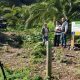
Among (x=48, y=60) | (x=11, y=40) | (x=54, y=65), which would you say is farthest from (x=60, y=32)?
(x=48, y=60)

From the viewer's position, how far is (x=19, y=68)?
1145 centimetres

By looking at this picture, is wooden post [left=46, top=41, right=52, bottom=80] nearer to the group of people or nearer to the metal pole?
the metal pole

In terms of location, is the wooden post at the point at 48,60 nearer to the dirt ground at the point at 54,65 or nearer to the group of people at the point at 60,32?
the dirt ground at the point at 54,65

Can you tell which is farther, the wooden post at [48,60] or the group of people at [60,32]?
the group of people at [60,32]

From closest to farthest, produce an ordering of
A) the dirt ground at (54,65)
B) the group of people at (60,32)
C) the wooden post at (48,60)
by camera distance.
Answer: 1. the wooden post at (48,60)
2. the dirt ground at (54,65)
3. the group of people at (60,32)

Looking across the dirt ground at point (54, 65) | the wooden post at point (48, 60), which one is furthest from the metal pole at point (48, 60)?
the dirt ground at point (54, 65)

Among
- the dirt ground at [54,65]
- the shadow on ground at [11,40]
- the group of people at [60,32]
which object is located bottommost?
the dirt ground at [54,65]

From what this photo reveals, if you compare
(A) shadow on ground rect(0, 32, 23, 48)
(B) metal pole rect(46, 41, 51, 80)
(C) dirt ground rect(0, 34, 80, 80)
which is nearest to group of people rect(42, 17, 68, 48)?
(A) shadow on ground rect(0, 32, 23, 48)

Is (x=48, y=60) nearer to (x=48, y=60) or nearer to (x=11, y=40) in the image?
(x=48, y=60)

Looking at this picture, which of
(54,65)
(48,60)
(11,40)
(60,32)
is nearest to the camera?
(48,60)

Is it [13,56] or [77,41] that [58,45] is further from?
[13,56]

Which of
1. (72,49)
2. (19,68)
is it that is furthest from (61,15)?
(19,68)

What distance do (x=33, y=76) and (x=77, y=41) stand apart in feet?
29.4

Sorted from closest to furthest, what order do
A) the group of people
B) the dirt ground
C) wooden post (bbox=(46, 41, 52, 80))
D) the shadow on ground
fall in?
1. wooden post (bbox=(46, 41, 52, 80))
2. the dirt ground
3. the group of people
4. the shadow on ground
